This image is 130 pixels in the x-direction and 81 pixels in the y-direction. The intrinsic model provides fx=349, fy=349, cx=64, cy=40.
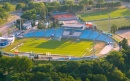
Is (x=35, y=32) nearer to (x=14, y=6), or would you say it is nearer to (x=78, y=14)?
(x=78, y=14)

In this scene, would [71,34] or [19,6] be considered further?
[19,6]

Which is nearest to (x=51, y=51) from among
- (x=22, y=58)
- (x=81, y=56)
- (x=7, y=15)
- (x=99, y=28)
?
(x=81, y=56)

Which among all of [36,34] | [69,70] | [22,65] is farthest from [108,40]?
[22,65]

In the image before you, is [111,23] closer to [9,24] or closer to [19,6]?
[9,24]

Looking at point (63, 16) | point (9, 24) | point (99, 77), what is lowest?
point (99, 77)

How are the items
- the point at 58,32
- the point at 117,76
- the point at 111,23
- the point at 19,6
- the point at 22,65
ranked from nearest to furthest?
the point at 117,76
the point at 22,65
the point at 58,32
the point at 111,23
the point at 19,6

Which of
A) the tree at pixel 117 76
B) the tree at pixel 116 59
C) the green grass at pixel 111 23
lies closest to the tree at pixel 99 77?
the tree at pixel 117 76

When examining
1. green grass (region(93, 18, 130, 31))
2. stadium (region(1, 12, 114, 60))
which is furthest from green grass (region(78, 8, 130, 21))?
stadium (region(1, 12, 114, 60))

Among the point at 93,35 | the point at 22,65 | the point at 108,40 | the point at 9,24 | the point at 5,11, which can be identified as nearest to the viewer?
the point at 22,65
